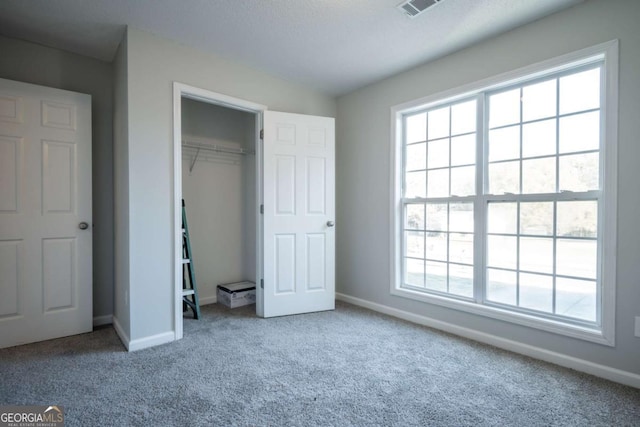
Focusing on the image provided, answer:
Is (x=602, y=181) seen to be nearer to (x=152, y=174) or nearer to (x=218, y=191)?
(x=152, y=174)

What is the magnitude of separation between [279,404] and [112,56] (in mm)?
3280

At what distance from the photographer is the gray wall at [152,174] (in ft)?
8.14

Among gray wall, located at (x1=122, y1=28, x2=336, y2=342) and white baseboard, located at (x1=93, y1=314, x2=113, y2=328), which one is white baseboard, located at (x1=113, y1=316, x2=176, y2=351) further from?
white baseboard, located at (x1=93, y1=314, x2=113, y2=328)

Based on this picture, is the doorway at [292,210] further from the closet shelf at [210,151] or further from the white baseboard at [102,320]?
the white baseboard at [102,320]

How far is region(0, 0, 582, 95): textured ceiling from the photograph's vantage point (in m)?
2.21

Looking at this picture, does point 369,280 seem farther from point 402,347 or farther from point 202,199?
Answer: point 202,199

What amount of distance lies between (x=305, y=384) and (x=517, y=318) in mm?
1720

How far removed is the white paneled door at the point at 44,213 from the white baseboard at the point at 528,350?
9.78 feet

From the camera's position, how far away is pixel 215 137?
12.6 ft

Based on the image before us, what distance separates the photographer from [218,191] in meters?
3.87

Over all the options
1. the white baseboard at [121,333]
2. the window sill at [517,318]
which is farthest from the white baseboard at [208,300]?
the window sill at [517,318]
